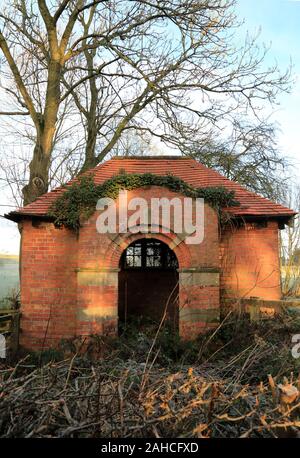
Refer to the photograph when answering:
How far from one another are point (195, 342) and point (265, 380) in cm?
326

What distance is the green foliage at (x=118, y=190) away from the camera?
9.34 m

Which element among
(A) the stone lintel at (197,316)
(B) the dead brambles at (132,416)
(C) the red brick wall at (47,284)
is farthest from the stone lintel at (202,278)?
(B) the dead brambles at (132,416)

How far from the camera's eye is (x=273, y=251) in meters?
10.4

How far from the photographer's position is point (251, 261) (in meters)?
10.4

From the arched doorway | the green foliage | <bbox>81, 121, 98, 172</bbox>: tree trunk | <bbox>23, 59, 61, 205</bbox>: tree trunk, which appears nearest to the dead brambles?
the green foliage

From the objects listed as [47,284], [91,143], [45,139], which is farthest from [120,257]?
[91,143]

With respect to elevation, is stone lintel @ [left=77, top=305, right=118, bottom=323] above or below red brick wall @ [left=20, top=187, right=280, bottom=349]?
below

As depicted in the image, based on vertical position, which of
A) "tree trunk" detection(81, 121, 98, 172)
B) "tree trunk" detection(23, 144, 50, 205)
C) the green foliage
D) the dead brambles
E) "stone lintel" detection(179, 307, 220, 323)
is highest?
"tree trunk" detection(81, 121, 98, 172)

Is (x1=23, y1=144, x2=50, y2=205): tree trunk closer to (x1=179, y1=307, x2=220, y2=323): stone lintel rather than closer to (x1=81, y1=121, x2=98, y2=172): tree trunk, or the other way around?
(x1=81, y1=121, x2=98, y2=172): tree trunk

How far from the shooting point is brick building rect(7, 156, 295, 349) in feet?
30.3

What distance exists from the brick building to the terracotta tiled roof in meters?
0.03

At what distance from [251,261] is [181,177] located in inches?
116
